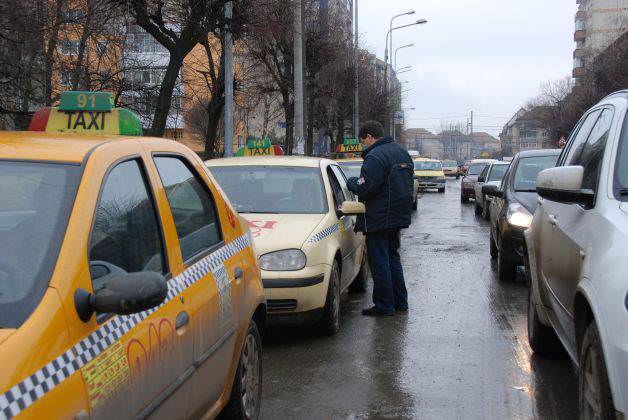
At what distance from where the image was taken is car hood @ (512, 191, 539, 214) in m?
9.34

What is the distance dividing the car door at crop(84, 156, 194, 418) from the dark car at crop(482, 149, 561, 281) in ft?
19.7

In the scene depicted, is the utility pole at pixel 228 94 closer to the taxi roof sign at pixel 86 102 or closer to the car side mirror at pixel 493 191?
the car side mirror at pixel 493 191

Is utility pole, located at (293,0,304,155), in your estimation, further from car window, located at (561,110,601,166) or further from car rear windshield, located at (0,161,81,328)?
car rear windshield, located at (0,161,81,328)

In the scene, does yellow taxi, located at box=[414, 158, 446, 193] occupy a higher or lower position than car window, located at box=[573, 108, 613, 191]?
lower

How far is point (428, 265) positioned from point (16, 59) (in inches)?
441

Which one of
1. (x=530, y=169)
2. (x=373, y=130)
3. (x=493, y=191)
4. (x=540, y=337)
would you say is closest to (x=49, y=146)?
(x=540, y=337)

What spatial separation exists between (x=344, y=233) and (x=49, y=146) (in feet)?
15.7

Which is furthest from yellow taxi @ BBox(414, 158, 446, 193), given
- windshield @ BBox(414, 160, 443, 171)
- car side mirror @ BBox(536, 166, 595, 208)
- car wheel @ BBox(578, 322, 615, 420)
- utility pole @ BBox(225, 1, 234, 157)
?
car wheel @ BBox(578, 322, 615, 420)

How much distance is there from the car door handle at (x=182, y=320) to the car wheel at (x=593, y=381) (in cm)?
163

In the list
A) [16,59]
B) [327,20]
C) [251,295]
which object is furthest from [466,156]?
[251,295]

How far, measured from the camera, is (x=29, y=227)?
8.45 feet

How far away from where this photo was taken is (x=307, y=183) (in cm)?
757

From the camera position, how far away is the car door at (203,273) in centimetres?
329

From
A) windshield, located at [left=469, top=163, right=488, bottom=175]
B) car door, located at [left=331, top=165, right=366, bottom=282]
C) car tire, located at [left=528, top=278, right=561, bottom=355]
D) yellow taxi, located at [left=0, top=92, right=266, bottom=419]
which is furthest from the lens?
windshield, located at [left=469, top=163, right=488, bottom=175]
